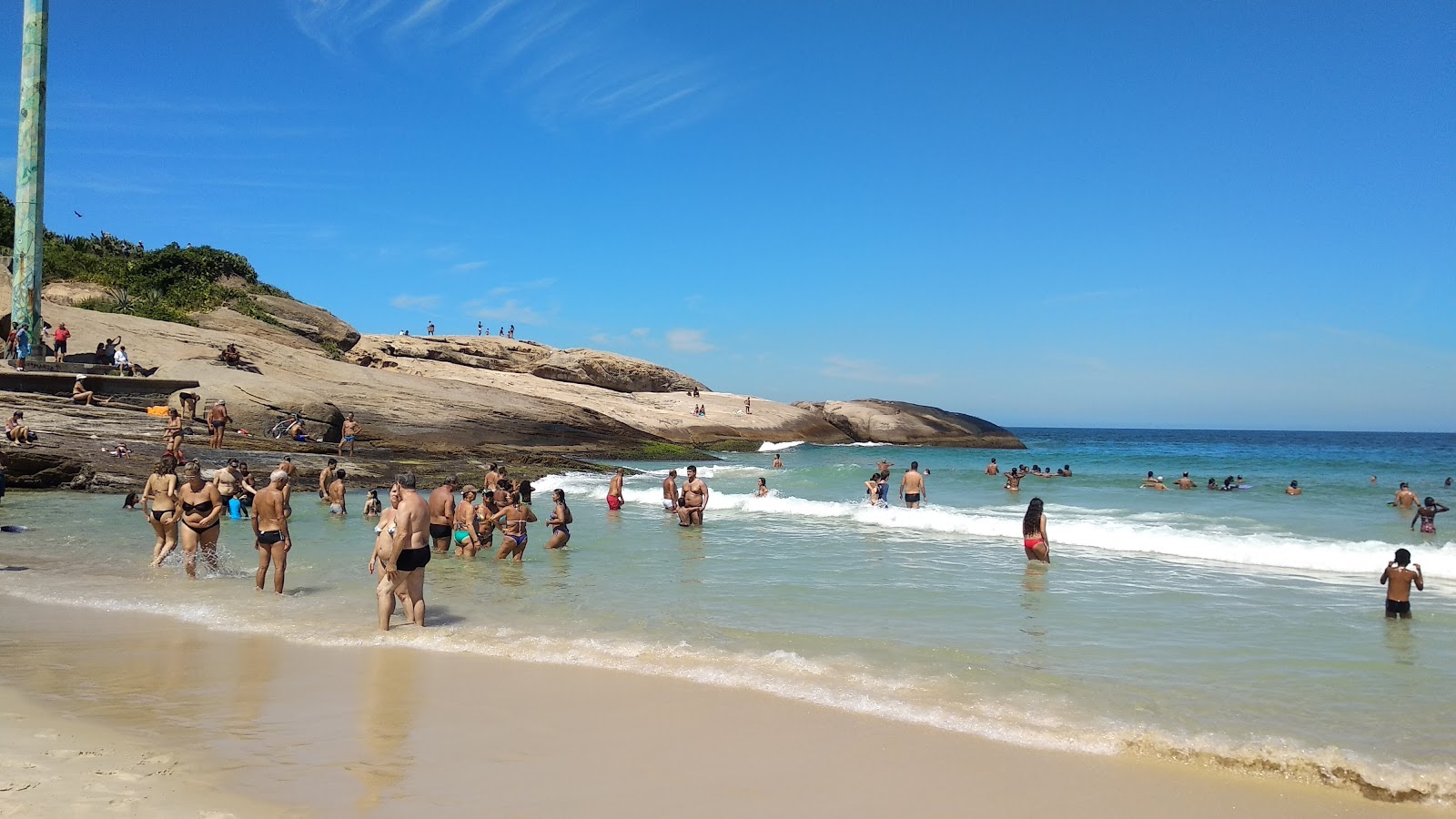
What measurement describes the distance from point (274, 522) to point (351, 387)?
2209cm

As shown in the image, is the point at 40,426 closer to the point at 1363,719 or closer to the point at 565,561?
the point at 565,561

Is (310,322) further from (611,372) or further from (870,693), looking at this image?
(870,693)

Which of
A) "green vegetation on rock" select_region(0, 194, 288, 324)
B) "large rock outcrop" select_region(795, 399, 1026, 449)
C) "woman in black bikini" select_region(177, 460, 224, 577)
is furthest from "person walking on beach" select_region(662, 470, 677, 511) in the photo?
"large rock outcrop" select_region(795, 399, 1026, 449)

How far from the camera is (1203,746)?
5.77 m

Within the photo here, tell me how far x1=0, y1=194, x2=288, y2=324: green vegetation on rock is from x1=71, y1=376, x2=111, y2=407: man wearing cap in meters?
13.6

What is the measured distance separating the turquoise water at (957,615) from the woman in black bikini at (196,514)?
0.45 meters

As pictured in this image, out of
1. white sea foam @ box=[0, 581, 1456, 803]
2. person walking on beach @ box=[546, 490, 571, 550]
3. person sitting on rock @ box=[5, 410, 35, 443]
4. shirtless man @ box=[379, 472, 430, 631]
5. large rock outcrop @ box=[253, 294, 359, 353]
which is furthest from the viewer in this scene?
large rock outcrop @ box=[253, 294, 359, 353]

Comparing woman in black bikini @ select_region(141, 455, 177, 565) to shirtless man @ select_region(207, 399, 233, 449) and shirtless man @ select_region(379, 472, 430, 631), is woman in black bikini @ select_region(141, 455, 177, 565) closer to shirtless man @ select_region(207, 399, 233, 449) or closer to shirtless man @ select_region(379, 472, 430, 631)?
shirtless man @ select_region(379, 472, 430, 631)

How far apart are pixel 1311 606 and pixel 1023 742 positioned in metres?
6.87

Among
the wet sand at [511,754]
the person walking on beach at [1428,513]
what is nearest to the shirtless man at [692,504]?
the wet sand at [511,754]

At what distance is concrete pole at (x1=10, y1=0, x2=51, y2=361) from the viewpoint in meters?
24.3

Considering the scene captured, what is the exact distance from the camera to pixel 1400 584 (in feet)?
31.8

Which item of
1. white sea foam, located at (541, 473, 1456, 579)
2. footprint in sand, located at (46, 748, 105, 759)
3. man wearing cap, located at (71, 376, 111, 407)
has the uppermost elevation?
man wearing cap, located at (71, 376, 111, 407)

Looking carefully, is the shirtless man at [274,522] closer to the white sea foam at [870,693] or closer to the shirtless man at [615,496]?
the white sea foam at [870,693]
